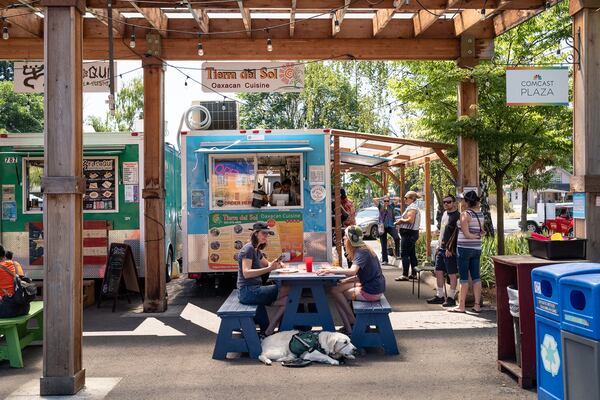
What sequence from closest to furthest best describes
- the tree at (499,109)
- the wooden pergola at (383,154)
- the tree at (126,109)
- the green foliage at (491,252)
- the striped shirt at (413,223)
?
the tree at (499,109), the green foliage at (491,252), the wooden pergola at (383,154), the striped shirt at (413,223), the tree at (126,109)

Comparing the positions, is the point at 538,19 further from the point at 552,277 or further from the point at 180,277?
the point at 552,277

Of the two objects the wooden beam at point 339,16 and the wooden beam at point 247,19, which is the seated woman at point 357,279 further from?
the wooden beam at point 247,19

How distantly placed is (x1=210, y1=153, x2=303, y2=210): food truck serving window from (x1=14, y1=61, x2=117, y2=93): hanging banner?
2086 mm

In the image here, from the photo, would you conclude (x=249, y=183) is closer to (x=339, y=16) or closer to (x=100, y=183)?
(x=100, y=183)

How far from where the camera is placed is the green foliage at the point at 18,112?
3200 centimetres

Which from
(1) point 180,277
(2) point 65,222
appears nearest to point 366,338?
(2) point 65,222

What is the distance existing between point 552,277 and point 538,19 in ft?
36.5

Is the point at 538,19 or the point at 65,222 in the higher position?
the point at 538,19

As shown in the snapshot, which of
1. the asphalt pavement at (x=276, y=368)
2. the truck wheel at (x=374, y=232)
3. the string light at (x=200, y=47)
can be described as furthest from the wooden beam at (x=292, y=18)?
the truck wheel at (x=374, y=232)

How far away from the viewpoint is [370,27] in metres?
9.48

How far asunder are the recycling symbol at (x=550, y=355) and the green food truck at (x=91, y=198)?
23.9 feet

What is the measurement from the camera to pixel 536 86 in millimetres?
7680

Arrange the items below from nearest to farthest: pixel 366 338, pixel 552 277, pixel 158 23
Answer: pixel 552 277 → pixel 366 338 → pixel 158 23

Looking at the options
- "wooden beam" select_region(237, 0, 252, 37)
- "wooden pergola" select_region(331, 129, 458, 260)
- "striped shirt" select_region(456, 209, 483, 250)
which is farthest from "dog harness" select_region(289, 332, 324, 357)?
"wooden beam" select_region(237, 0, 252, 37)
